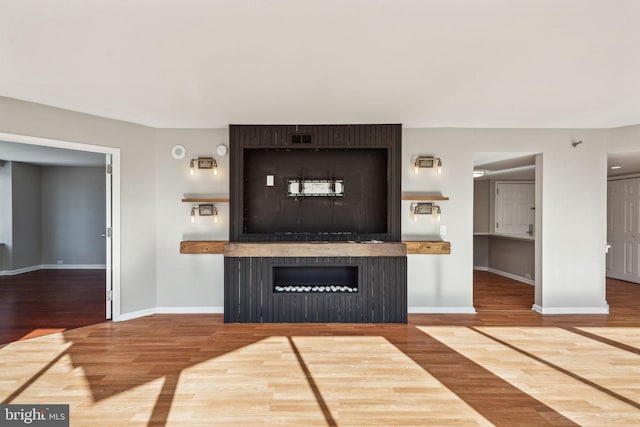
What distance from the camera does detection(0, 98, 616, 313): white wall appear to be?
4.38 meters

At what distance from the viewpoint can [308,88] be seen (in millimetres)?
3066

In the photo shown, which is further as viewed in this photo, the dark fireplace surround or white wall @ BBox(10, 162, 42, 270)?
white wall @ BBox(10, 162, 42, 270)

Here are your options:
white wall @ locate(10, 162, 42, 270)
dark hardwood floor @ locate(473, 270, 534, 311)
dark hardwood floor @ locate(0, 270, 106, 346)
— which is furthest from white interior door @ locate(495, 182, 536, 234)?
white wall @ locate(10, 162, 42, 270)

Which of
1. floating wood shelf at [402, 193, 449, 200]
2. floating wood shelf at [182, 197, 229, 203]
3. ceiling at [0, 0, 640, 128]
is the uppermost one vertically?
ceiling at [0, 0, 640, 128]

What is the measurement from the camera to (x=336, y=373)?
271 cm

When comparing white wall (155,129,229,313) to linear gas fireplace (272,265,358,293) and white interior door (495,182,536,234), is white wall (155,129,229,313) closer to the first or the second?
linear gas fireplace (272,265,358,293)

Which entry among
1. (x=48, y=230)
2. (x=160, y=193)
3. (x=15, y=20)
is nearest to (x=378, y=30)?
(x=15, y=20)

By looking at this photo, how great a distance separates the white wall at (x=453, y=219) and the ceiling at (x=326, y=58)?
0.60 meters

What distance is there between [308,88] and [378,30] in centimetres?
106

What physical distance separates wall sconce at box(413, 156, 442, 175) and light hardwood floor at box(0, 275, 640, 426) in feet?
6.44

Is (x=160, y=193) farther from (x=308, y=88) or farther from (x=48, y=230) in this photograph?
(x=48, y=230)

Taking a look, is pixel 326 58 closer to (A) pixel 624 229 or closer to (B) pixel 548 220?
(B) pixel 548 220

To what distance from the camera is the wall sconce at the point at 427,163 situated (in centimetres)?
429

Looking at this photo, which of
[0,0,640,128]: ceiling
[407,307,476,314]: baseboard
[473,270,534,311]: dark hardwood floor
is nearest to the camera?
[0,0,640,128]: ceiling
